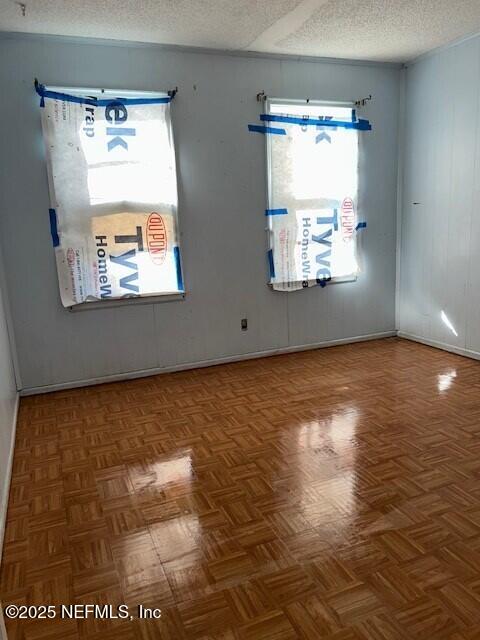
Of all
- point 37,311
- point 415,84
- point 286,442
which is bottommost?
point 286,442

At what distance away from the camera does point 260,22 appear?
3.38m

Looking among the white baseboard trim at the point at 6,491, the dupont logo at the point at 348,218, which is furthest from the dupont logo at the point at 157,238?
the dupont logo at the point at 348,218

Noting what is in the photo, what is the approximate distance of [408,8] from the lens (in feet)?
10.6

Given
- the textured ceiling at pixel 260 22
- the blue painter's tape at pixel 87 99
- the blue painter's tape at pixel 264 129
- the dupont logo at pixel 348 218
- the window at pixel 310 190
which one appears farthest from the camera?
the dupont logo at pixel 348 218

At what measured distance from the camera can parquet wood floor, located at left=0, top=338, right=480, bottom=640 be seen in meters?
1.57

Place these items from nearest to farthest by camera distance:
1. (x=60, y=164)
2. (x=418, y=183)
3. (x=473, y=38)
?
1. (x=60, y=164)
2. (x=473, y=38)
3. (x=418, y=183)

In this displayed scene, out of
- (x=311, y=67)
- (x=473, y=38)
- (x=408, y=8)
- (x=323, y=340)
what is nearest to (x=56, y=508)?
(x=323, y=340)

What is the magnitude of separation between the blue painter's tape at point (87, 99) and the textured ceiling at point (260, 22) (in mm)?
379

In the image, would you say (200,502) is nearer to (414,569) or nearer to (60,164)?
(414,569)

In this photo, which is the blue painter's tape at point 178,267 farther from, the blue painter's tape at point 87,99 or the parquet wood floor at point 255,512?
the blue painter's tape at point 87,99

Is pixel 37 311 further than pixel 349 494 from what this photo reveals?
Yes

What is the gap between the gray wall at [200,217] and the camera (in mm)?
3529

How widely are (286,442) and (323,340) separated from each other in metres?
2.10

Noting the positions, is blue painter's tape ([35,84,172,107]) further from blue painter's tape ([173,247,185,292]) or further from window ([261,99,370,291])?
→ blue painter's tape ([173,247,185,292])
